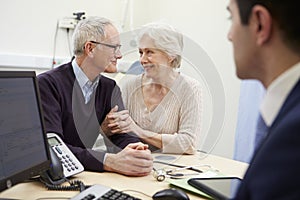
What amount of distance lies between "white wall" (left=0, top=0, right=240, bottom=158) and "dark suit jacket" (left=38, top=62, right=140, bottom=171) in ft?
3.12

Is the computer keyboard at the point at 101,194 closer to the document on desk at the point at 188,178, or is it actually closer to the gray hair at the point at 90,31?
the document on desk at the point at 188,178

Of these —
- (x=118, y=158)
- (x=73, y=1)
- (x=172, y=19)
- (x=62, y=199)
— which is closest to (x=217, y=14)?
(x=172, y=19)

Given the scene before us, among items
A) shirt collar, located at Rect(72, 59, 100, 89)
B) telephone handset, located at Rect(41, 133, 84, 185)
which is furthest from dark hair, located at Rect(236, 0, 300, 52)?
shirt collar, located at Rect(72, 59, 100, 89)

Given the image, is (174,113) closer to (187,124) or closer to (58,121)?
(187,124)

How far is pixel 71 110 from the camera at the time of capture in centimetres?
158

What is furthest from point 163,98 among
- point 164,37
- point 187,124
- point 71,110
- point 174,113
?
point 71,110

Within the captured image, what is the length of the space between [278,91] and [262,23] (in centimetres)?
12

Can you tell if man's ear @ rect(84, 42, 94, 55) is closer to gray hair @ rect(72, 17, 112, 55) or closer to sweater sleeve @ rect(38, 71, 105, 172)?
gray hair @ rect(72, 17, 112, 55)

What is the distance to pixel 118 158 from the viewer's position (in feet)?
4.37

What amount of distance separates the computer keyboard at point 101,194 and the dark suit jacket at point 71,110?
265mm

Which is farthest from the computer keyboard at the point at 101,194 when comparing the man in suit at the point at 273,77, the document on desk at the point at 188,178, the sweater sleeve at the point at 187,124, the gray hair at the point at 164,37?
the gray hair at the point at 164,37

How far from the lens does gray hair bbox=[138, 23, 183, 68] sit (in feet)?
6.12

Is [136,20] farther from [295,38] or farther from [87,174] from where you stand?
[295,38]

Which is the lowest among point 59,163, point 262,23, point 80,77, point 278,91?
point 59,163
